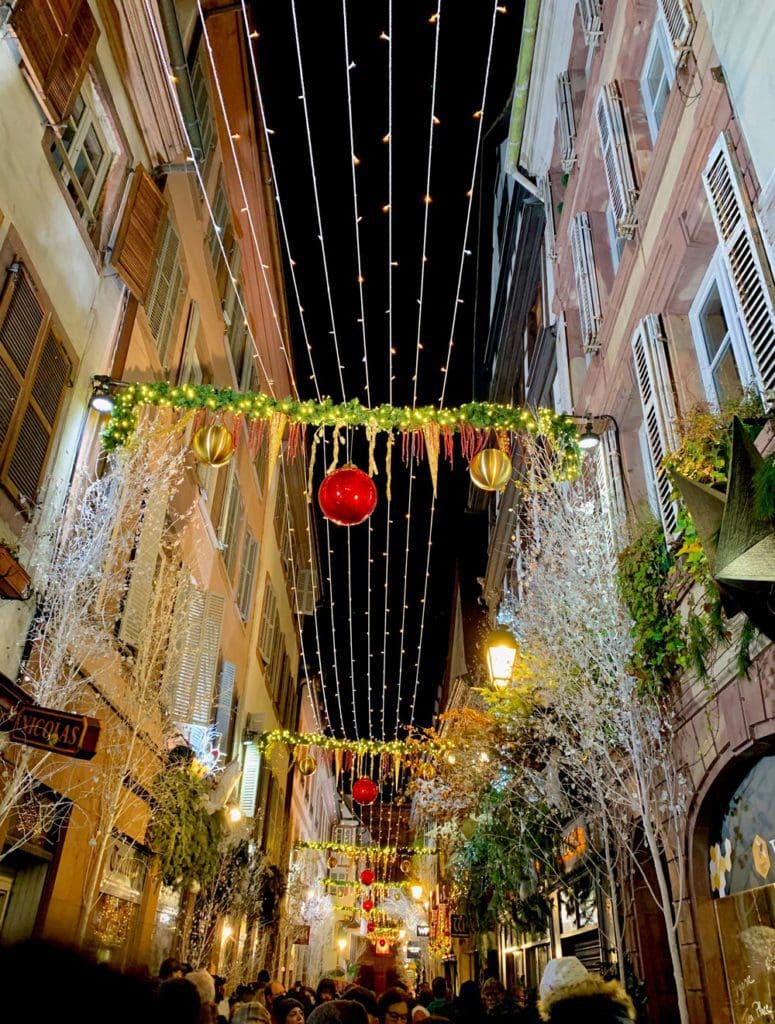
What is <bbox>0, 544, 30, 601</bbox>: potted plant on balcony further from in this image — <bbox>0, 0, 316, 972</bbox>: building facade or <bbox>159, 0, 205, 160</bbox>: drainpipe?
<bbox>159, 0, 205, 160</bbox>: drainpipe

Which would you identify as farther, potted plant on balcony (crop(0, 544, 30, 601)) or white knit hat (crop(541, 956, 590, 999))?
potted plant on balcony (crop(0, 544, 30, 601))

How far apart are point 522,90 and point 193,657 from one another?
12.6m

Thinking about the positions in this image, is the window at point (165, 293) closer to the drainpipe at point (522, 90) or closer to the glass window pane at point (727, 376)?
the drainpipe at point (522, 90)

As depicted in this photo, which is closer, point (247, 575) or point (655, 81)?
point (655, 81)

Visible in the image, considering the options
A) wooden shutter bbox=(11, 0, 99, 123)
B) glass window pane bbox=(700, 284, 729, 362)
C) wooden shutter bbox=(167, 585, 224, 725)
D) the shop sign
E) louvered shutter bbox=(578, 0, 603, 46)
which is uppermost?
louvered shutter bbox=(578, 0, 603, 46)

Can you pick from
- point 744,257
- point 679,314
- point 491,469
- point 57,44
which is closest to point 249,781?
point 491,469

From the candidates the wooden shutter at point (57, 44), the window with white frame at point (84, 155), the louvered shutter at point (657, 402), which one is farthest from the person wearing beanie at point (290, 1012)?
the wooden shutter at point (57, 44)

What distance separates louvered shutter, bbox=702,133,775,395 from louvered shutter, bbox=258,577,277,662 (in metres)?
17.9

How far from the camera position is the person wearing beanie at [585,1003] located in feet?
11.1

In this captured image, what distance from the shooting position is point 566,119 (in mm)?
13711

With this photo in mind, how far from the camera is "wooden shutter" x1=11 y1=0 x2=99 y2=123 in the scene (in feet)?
25.9

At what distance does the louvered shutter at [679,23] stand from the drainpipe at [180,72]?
6.43 meters

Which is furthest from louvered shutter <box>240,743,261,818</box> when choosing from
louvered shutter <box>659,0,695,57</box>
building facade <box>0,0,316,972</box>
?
louvered shutter <box>659,0,695,57</box>

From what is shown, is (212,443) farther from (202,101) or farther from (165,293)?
(202,101)
